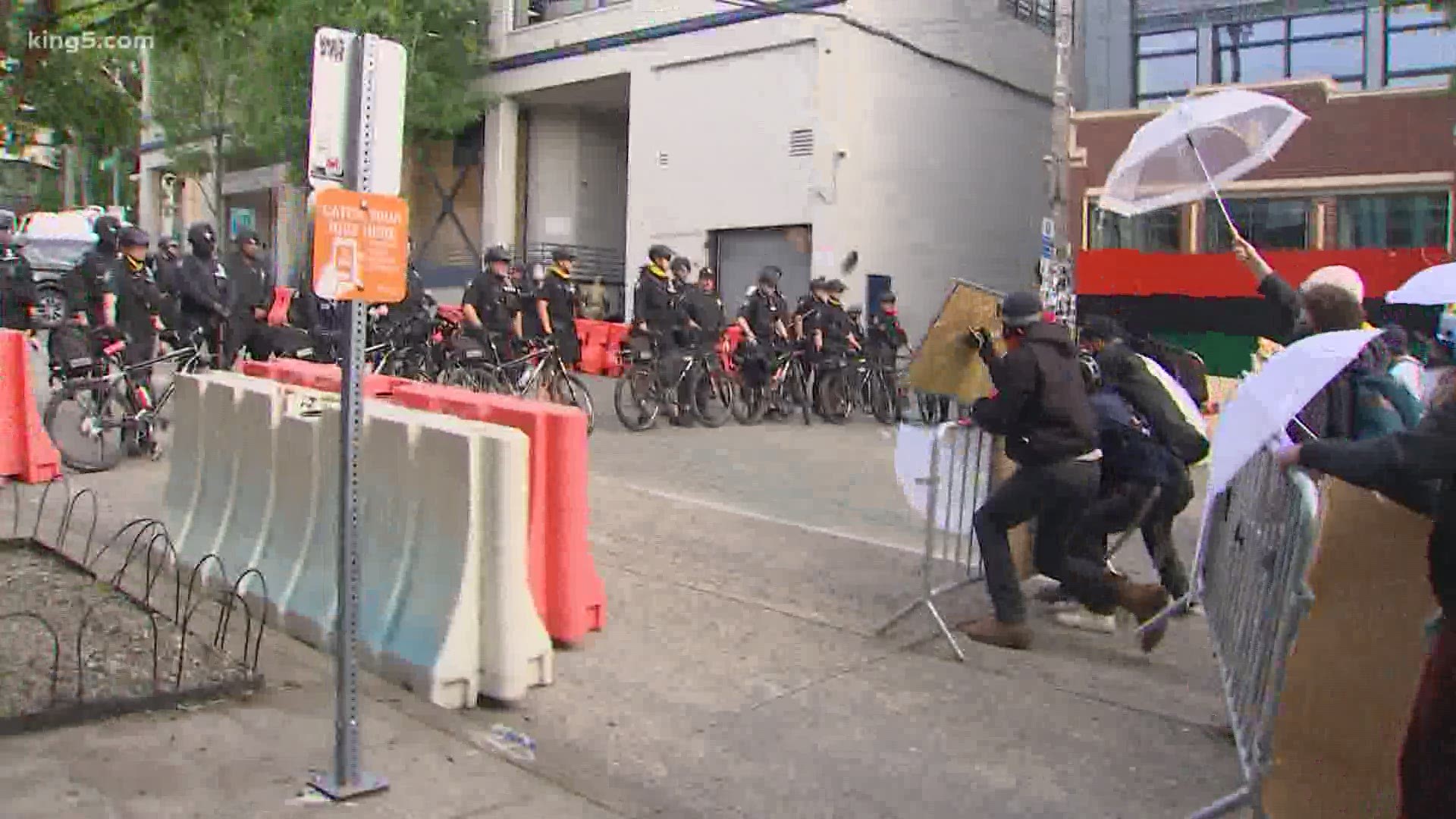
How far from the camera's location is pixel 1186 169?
283 inches

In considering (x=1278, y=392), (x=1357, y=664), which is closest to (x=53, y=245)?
(x=1278, y=392)

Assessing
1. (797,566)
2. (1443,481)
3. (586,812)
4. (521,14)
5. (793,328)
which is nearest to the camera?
(1443,481)

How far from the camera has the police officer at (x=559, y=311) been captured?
521 inches

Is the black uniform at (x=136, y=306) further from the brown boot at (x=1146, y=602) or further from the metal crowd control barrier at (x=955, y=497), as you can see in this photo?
the brown boot at (x=1146, y=602)

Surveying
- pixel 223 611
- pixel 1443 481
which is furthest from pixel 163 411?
pixel 1443 481

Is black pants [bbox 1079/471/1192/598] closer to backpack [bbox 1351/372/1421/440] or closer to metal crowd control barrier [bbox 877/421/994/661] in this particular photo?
metal crowd control barrier [bbox 877/421/994/661]

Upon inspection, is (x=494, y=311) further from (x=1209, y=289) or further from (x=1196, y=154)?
(x=1209, y=289)

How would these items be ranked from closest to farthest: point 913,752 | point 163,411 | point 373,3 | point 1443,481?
point 1443,481, point 913,752, point 163,411, point 373,3

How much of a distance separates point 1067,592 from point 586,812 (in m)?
3.02

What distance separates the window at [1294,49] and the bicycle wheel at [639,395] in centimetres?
1535

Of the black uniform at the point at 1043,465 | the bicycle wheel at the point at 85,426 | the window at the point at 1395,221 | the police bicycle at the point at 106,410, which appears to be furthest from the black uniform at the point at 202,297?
the window at the point at 1395,221

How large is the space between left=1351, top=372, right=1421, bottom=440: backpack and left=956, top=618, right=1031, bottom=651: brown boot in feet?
5.87

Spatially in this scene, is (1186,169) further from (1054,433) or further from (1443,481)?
(1443,481)

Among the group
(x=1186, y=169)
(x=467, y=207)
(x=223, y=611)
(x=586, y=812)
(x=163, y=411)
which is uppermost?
(x=467, y=207)
